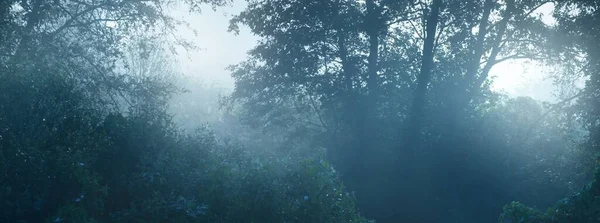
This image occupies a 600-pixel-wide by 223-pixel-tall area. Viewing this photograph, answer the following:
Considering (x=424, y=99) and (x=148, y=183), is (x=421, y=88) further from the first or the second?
(x=148, y=183)

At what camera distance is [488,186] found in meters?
17.7

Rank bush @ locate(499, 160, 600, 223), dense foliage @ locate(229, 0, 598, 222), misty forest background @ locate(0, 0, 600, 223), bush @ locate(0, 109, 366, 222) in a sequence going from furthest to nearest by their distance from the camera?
dense foliage @ locate(229, 0, 598, 222) → misty forest background @ locate(0, 0, 600, 223) → bush @ locate(499, 160, 600, 223) → bush @ locate(0, 109, 366, 222)

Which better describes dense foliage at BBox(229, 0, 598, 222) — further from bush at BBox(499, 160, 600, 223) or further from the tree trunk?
bush at BBox(499, 160, 600, 223)

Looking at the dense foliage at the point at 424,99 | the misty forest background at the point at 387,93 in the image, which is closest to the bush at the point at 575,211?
the misty forest background at the point at 387,93

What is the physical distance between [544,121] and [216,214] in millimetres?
15628

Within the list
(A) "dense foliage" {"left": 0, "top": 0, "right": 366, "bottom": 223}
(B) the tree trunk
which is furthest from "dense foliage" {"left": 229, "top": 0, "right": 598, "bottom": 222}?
(A) "dense foliage" {"left": 0, "top": 0, "right": 366, "bottom": 223}

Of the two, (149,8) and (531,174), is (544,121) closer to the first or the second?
(531,174)

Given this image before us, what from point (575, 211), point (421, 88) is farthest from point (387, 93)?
point (575, 211)

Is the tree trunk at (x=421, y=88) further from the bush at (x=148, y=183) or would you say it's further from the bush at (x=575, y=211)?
the bush at (x=148, y=183)

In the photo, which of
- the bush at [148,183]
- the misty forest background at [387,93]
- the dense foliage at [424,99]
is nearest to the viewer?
the bush at [148,183]

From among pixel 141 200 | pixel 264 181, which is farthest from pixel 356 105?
pixel 141 200

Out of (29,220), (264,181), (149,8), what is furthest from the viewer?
(149,8)

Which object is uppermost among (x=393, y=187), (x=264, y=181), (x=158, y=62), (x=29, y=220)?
(x=158, y=62)

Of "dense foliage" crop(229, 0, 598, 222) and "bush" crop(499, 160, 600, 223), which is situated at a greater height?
"dense foliage" crop(229, 0, 598, 222)
